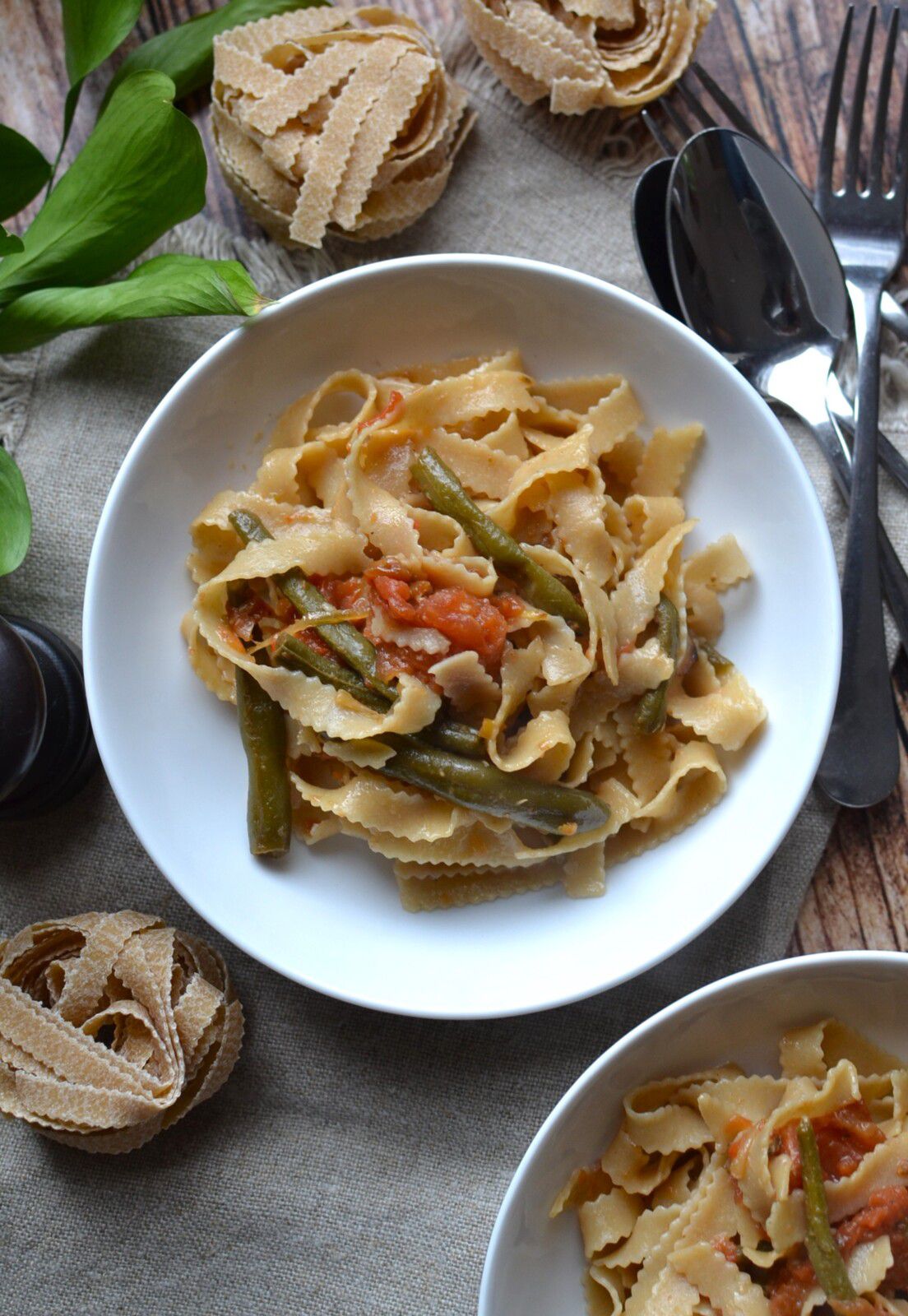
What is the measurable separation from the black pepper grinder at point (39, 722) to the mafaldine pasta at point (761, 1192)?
1.93 meters

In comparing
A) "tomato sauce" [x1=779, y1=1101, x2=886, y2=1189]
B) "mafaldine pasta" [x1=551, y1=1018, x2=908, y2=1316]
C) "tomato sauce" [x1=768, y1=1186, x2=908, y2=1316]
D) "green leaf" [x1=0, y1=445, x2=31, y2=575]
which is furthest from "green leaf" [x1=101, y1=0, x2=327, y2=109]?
"tomato sauce" [x1=768, y1=1186, x2=908, y2=1316]

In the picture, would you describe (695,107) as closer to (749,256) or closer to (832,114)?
(832,114)

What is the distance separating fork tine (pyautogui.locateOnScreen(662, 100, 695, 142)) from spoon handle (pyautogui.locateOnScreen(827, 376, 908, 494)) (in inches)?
35.5

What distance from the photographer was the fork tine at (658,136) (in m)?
3.46

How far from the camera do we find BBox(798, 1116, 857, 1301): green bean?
283cm

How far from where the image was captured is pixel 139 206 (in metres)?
3.34

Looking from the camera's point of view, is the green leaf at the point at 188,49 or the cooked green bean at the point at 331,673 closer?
the cooked green bean at the point at 331,673

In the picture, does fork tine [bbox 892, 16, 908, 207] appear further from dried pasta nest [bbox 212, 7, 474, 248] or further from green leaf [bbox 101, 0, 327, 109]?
green leaf [bbox 101, 0, 327, 109]

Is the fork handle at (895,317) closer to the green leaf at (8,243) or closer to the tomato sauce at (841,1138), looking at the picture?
the tomato sauce at (841,1138)

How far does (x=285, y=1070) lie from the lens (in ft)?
11.3

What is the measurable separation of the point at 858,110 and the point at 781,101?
0.27 m

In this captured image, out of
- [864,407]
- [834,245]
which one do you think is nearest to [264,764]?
[864,407]

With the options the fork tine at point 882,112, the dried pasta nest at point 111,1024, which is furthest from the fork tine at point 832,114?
the dried pasta nest at point 111,1024

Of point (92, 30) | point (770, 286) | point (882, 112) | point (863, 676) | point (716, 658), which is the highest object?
point (92, 30)
